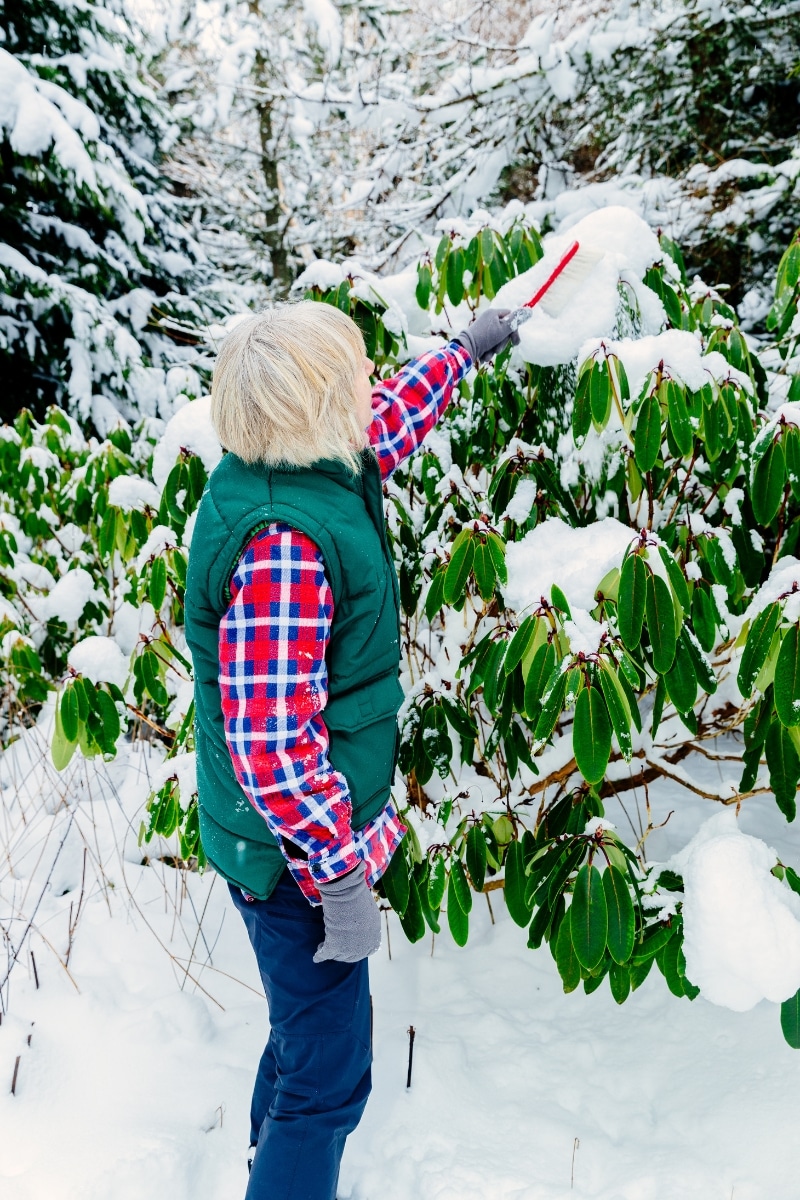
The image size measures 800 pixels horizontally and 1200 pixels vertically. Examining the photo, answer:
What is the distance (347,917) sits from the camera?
3.51 ft

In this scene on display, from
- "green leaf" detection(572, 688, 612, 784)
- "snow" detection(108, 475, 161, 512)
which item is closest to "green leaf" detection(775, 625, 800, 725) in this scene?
"green leaf" detection(572, 688, 612, 784)

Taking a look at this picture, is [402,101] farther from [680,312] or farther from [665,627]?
[665,627]

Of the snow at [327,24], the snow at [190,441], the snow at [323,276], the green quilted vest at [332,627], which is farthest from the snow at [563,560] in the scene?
the snow at [327,24]

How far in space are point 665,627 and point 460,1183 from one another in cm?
108

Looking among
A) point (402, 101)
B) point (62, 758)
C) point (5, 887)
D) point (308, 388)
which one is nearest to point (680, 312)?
point (308, 388)

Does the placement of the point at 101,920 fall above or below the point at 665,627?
below

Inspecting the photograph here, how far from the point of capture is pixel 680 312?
159cm

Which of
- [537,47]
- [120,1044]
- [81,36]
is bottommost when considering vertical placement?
[120,1044]

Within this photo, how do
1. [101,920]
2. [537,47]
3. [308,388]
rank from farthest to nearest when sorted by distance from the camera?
[537,47] < [101,920] < [308,388]

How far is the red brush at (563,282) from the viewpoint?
1480 millimetres

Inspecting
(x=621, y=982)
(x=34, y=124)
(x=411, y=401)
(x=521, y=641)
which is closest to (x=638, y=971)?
(x=621, y=982)

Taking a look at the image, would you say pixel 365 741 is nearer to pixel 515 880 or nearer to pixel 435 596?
pixel 435 596

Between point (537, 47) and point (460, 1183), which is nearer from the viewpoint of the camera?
point (460, 1183)

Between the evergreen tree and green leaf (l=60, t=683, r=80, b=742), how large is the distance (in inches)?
174
